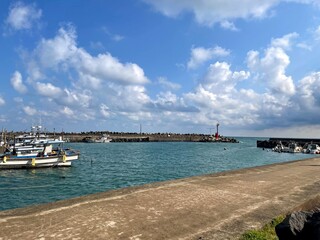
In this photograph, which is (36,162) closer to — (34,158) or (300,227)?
(34,158)

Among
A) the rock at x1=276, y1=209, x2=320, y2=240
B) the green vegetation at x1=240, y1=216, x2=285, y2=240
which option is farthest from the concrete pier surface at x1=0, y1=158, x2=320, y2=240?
the rock at x1=276, y1=209, x2=320, y2=240

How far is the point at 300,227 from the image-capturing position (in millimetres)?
5340

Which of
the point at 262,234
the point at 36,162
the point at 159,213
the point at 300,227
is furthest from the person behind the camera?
the point at 36,162

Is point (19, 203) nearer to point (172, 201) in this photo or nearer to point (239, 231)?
point (172, 201)

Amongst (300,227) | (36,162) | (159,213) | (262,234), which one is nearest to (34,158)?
(36,162)

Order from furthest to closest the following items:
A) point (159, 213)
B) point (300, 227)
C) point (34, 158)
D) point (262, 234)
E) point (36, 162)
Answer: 1. point (36, 162)
2. point (34, 158)
3. point (159, 213)
4. point (262, 234)
5. point (300, 227)

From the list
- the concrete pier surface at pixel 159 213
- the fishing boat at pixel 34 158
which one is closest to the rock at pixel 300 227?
the concrete pier surface at pixel 159 213

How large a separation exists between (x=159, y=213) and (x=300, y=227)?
400cm

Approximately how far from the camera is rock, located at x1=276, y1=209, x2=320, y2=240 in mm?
5188

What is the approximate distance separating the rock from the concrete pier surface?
1.61m

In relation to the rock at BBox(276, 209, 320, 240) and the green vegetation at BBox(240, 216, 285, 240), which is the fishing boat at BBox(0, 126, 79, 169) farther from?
the rock at BBox(276, 209, 320, 240)

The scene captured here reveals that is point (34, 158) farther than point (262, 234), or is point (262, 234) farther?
point (34, 158)

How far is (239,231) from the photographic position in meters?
7.21

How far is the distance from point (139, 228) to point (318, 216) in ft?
12.1
